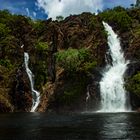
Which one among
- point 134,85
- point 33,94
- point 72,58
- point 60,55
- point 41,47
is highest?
point 41,47

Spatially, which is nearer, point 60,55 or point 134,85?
point 134,85

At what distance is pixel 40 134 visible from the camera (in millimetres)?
42375

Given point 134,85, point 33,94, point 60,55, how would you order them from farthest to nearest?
point 60,55 < point 33,94 < point 134,85

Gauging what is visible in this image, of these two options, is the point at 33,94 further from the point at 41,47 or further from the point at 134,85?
the point at 134,85

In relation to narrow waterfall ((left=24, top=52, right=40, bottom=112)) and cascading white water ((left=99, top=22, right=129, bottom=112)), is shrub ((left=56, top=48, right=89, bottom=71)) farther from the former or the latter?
narrow waterfall ((left=24, top=52, right=40, bottom=112))

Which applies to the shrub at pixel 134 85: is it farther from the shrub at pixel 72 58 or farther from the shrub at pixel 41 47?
the shrub at pixel 41 47

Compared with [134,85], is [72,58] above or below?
above

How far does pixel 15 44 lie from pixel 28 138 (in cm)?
6493

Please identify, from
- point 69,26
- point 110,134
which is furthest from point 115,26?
point 110,134

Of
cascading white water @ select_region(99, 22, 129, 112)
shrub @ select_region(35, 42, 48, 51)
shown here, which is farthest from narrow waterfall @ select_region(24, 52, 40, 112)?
cascading white water @ select_region(99, 22, 129, 112)

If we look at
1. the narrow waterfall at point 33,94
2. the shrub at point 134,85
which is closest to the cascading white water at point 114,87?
the shrub at point 134,85

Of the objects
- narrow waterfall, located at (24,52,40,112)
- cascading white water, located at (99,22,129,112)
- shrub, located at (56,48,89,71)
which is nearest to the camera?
cascading white water, located at (99,22,129,112)

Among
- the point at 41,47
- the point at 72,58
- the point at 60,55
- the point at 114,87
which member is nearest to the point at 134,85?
the point at 114,87

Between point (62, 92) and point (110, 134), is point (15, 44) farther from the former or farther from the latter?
point (110, 134)
